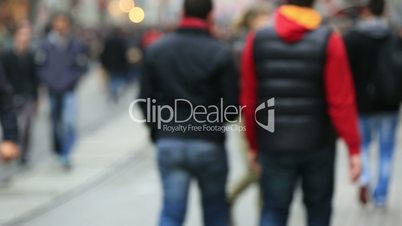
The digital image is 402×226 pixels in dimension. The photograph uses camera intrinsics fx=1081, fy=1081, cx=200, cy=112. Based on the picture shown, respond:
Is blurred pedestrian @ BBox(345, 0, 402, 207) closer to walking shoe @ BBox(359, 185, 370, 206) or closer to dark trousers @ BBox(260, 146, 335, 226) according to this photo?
walking shoe @ BBox(359, 185, 370, 206)

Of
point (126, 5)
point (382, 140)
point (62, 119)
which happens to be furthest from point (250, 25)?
point (126, 5)

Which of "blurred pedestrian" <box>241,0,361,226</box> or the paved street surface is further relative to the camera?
the paved street surface

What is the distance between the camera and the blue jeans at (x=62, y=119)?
1269 centimetres

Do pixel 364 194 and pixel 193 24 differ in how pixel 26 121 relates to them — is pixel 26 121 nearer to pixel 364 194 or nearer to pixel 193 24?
pixel 364 194

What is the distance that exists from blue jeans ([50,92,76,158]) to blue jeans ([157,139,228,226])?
644 cm

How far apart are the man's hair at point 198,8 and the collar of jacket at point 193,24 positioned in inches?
1.0

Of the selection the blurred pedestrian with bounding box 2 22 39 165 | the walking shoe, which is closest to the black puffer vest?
the walking shoe

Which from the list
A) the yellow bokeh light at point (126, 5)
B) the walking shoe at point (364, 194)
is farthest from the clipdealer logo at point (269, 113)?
the yellow bokeh light at point (126, 5)

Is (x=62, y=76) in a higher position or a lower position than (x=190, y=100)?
lower

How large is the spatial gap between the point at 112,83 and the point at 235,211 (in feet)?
53.5

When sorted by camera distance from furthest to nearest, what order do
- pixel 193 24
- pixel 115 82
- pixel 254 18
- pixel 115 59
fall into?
pixel 115 59 → pixel 115 82 → pixel 254 18 → pixel 193 24

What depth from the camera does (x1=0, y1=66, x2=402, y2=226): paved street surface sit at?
30.5 feet

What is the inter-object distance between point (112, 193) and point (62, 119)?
1.92 metres

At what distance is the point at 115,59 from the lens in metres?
26.6
